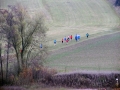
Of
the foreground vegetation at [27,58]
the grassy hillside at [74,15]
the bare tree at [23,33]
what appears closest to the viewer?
the foreground vegetation at [27,58]

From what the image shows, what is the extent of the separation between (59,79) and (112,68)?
5.38 meters

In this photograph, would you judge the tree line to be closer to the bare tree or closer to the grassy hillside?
the bare tree

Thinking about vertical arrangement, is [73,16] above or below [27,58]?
above

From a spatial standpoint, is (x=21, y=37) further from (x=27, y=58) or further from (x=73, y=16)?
(x=73, y=16)

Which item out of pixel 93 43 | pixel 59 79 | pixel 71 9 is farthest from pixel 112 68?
pixel 71 9

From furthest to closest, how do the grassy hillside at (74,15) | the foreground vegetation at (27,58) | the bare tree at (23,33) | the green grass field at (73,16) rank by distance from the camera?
1. the grassy hillside at (74,15)
2. the green grass field at (73,16)
3. the bare tree at (23,33)
4. the foreground vegetation at (27,58)

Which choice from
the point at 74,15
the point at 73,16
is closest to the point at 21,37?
the point at 73,16

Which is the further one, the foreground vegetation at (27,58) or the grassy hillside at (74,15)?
the grassy hillside at (74,15)

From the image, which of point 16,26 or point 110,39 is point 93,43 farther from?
point 16,26

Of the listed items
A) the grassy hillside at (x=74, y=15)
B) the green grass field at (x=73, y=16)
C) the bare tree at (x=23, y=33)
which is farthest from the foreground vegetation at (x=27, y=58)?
the grassy hillside at (x=74, y=15)

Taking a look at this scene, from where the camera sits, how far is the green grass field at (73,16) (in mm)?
37750

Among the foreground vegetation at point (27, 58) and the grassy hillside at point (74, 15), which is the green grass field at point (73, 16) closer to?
the grassy hillside at point (74, 15)

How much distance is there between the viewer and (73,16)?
46000 millimetres

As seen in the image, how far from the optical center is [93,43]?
32969mm
